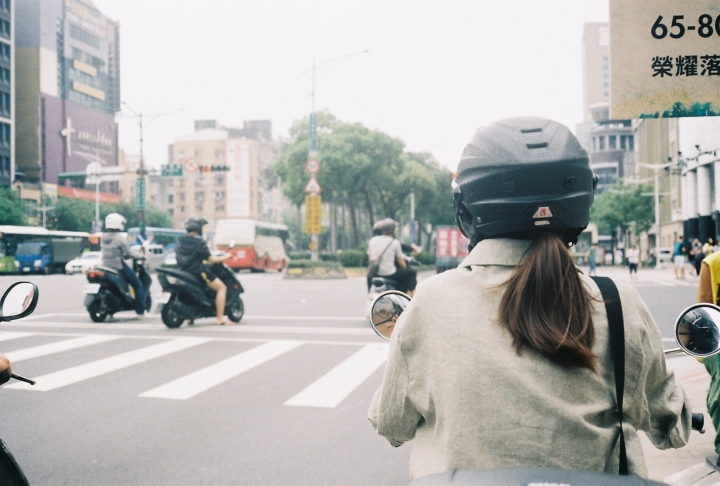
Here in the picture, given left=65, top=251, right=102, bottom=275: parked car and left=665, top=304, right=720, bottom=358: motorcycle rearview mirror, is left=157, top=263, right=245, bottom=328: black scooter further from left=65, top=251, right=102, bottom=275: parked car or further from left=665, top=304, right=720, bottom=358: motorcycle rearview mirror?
left=65, top=251, right=102, bottom=275: parked car

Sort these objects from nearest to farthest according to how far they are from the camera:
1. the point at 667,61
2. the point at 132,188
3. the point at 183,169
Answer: the point at 667,61
the point at 183,169
the point at 132,188

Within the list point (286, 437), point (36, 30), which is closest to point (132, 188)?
point (36, 30)

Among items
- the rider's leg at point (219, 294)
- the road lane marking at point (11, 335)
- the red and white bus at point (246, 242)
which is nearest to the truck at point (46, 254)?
the road lane marking at point (11, 335)

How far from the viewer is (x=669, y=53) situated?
3.78m

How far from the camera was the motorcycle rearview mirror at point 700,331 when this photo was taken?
191cm

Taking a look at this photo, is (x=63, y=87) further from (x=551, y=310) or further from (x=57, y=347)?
(x=551, y=310)

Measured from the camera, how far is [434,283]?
1.60 metres

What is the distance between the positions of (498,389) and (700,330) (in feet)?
2.64

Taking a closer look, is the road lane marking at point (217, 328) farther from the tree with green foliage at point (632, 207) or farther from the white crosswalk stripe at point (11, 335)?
the tree with green foliage at point (632, 207)

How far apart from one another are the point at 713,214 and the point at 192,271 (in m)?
22.0

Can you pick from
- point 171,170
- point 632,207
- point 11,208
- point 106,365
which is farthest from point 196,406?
point 632,207

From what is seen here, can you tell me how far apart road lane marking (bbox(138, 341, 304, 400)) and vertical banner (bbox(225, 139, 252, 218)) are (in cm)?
6527

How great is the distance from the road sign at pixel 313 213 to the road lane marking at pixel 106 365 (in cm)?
1968

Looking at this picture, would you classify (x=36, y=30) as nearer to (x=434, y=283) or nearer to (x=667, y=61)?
(x=667, y=61)
